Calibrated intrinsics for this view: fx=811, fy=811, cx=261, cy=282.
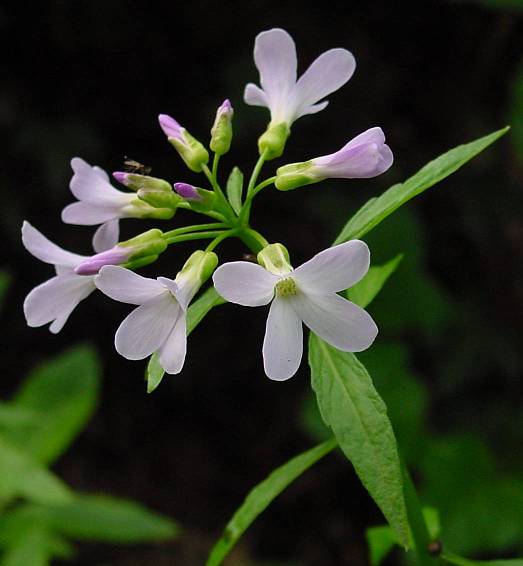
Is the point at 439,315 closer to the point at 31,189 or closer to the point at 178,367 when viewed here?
the point at 31,189

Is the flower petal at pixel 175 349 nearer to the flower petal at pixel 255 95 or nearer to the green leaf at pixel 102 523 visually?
the flower petal at pixel 255 95

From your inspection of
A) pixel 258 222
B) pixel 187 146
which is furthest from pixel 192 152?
pixel 258 222

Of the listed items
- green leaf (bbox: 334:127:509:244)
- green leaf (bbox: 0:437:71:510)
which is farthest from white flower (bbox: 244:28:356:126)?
green leaf (bbox: 0:437:71:510)

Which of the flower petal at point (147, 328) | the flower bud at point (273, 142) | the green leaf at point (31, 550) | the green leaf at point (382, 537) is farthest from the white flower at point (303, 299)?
the green leaf at point (31, 550)

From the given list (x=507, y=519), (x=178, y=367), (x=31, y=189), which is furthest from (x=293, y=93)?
(x=31, y=189)

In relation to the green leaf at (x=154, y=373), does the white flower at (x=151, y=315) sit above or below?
above

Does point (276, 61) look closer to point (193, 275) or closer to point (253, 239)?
point (253, 239)

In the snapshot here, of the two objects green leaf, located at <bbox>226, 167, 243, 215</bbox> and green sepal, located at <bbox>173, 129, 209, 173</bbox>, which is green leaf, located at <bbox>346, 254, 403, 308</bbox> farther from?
green sepal, located at <bbox>173, 129, 209, 173</bbox>
